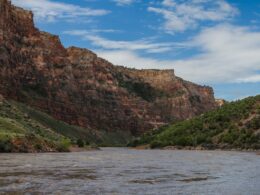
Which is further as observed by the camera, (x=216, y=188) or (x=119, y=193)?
(x=216, y=188)

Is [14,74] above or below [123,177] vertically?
above

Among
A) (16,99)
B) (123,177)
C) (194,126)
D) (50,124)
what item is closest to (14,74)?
(16,99)

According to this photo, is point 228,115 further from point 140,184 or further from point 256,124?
point 140,184

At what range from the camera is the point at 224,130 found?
105m

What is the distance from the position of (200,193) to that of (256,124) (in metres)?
81.3

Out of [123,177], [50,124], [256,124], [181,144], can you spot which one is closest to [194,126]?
[181,144]

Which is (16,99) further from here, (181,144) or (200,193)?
(200,193)

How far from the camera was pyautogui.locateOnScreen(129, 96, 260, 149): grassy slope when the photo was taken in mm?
96562

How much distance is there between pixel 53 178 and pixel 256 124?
Result: 78506 millimetres

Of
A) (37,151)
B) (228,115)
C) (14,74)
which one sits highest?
(14,74)

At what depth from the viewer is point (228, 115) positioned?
111 metres

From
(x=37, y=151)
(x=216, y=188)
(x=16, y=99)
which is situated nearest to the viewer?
(x=216, y=188)

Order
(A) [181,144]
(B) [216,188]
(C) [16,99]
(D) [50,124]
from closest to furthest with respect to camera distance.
Answer: (B) [216,188], (A) [181,144], (D) [50,124], (C) [16,99]

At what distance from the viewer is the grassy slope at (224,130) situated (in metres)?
96.6
